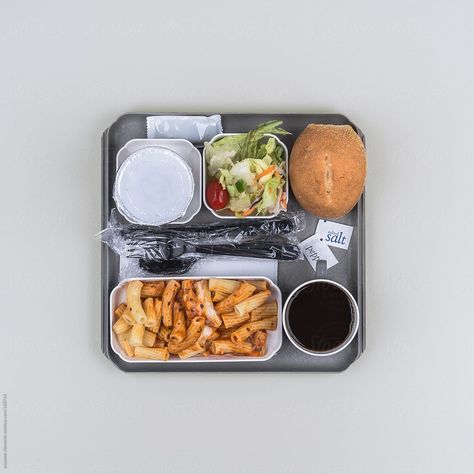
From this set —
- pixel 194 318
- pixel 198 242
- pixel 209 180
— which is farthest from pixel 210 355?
pixel 209 180

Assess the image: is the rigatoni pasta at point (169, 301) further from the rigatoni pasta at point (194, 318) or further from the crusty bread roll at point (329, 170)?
the crusty bread roll at point (329, 170)

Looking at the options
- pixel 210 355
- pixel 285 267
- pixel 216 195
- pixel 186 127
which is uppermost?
pixel 186 127

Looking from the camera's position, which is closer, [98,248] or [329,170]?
[329,170]

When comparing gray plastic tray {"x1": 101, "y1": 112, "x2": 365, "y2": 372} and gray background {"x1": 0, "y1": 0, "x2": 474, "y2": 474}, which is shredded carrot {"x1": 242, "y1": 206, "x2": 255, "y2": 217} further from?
gray background {"x1": 0, "y1": 0, "x2": 474, "y2": 474}

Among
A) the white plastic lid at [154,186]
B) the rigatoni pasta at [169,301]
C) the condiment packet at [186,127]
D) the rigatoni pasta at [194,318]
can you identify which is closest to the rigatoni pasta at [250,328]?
the rigatoni pasta at [194,318]

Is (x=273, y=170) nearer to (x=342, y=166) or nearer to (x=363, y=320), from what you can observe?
(x=342, y=166)

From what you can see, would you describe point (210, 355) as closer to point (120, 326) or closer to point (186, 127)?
point (120, 326)

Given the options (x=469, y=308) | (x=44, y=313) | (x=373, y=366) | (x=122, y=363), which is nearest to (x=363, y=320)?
(x=373, y=366)

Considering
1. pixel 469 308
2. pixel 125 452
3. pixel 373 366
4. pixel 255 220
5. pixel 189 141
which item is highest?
pixel 189 141
